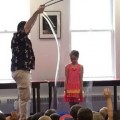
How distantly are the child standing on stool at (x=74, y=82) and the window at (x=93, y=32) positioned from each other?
1034mm

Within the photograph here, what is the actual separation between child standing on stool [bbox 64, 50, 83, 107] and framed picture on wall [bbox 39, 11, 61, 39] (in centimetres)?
112

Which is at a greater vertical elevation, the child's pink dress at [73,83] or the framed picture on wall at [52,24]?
the framed picture on wall at [52,24]

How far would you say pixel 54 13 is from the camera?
198 inches

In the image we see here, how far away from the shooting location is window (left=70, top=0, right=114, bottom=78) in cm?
511

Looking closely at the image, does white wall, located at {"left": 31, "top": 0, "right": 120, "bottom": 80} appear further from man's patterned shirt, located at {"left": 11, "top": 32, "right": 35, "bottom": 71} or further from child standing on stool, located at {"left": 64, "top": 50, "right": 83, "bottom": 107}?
man's patterned shirt, located at {"left": 11, "top": 32, "right": 35, "bottom": 71}

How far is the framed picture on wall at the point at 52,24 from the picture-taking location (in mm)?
5020

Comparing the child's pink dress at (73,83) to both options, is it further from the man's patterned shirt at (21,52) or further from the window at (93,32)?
the window at (93,32)

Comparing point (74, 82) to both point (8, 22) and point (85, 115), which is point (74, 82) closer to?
point (8, 22)

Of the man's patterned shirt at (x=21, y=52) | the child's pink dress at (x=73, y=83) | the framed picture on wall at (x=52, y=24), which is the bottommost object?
the child's pink dress at (x=73, y=83)

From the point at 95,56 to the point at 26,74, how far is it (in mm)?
2002

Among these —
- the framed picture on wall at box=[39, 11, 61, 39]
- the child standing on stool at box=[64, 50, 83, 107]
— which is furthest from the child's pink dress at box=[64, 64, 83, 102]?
the framed picture on wall at box=[39, 11, 61, 39]

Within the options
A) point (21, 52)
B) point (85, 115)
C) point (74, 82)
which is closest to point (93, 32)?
point (74, 82)

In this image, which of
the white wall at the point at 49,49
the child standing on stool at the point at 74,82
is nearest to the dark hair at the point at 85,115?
the child standing on stool at the point at 74,82

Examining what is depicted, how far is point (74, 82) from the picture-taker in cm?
404
